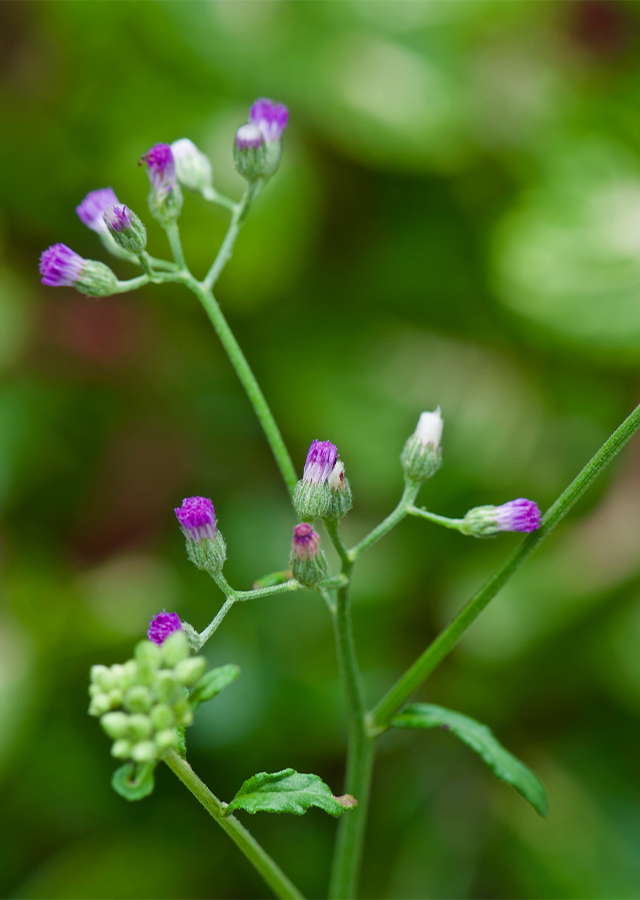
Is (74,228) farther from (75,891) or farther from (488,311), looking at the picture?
(75,891)

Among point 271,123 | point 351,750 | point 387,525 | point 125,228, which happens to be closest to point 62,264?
point 125,228

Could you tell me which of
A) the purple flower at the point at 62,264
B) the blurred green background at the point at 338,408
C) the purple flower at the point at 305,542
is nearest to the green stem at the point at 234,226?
the purple flower at the point at 62,264

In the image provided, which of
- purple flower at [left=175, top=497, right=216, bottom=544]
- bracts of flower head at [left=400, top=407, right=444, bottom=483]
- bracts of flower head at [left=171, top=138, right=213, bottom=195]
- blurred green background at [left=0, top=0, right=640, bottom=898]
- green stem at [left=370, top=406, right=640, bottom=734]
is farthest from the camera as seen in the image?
blurred green background at [left=0, top=0, right=640, bottom=898]

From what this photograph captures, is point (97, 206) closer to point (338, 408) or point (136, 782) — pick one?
point (136, 782)

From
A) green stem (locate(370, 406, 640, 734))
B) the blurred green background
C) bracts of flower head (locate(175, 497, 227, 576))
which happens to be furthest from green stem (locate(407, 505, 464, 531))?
the blurred green background

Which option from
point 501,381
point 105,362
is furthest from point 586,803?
point 105,362

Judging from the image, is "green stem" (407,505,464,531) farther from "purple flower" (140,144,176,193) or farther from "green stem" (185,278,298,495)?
"purple flower" (140,144,176,193)

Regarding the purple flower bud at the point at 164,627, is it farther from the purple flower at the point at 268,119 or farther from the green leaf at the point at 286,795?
the purple flower at the point at 268,119
